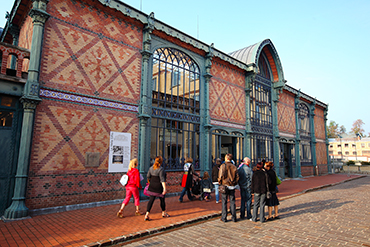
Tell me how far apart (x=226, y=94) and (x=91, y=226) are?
11.4 metres

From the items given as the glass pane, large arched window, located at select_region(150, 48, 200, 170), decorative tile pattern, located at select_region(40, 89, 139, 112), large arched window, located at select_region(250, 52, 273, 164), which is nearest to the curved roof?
large arched window, located at select_region(250, 52, 273, 164)

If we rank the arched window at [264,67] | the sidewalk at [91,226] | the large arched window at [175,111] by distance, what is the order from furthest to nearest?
the arched window at [264,67] → the large arched window at [175,111] → the sidewalk at [91,226]

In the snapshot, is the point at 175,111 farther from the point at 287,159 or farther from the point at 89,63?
the point at 287,159

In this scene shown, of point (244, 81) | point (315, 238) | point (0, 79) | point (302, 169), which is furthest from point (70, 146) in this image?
point (302, 169)

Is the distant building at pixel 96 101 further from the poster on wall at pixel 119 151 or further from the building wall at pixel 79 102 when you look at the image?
the poster on wall at pixel 119 151

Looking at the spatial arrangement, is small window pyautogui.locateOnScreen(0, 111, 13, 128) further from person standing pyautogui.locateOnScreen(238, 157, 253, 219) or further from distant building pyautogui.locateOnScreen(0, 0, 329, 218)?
person standing pyautogui.locateOnScreen(238, 157, 253, 219)

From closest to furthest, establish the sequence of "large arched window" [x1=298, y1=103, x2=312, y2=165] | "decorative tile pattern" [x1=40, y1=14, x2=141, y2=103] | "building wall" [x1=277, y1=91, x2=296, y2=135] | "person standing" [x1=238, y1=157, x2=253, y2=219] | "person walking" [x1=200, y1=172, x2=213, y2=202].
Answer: "person standing" [x1=238, y1=157, x2=253, y2=219], "decorative tile pattern" [x1=40, y1=14, x2=141, y2=103], "person walking" [x1=200, y1=172, x2=213, y2=202], "building wall" [x1=277, y1=91, x2=296, y2=135], "large arched window" [x1=298, y1=103, x2=312, y2=165]

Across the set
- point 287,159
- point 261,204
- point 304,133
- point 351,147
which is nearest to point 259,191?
point 261,204

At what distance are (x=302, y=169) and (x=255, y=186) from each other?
1858cm

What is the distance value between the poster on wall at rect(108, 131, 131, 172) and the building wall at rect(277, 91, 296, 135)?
49.4 feet

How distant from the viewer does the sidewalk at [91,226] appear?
5.02 metres

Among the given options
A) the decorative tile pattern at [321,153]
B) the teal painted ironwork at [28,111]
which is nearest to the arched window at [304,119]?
the decorative tile pattern at [321,153]

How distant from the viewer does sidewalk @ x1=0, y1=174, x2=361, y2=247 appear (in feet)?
16.5

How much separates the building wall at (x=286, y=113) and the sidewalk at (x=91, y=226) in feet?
49.0
